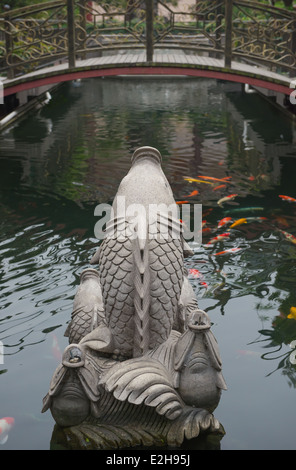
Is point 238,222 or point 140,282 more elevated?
point 140,282

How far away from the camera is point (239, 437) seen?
4266mm

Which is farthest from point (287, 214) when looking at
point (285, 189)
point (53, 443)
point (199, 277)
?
point (53, 443)

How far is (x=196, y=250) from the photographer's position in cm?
718

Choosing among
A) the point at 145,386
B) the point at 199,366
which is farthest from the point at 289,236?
the point at 145,386

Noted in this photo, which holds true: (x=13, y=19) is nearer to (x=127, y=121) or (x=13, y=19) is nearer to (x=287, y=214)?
(x=127, y=121)

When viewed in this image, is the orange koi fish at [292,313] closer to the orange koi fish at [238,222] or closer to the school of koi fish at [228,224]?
the school of koi fish at [228,224]

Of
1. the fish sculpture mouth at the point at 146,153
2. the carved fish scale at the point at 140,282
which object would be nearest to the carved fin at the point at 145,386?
the carved fish scale at the point at 140,282

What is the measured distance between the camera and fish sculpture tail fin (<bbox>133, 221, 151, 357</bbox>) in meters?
3.75

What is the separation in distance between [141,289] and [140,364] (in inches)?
18.8

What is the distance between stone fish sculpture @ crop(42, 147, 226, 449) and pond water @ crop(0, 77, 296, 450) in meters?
0.54

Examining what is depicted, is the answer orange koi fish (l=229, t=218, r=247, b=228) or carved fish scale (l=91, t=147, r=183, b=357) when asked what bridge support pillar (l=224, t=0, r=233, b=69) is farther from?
carved fish scale (l=91, t=147, r=183, b=357)

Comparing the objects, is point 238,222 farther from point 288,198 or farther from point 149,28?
point 149,28

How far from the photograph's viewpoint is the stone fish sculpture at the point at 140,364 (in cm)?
373

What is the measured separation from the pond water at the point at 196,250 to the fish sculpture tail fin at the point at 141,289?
3.32 ft
